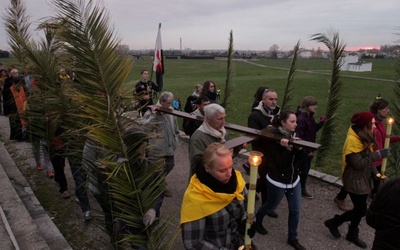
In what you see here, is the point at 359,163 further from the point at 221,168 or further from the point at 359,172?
the point at 221,168

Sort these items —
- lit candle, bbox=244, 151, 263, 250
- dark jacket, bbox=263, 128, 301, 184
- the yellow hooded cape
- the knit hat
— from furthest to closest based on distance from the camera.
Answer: the knit hat → dark jacket, bbox=263, 128, 301, 184 → the yellow hooded cape → lit candle, bbox=244, 151, 263, 250

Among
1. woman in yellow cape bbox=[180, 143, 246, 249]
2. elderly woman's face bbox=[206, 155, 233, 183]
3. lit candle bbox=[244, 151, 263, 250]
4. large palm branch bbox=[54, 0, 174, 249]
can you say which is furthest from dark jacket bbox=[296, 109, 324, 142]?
large palm branch bbox=[54, 0, 174, 249]

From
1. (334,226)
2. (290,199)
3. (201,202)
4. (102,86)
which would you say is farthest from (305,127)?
(102,86)

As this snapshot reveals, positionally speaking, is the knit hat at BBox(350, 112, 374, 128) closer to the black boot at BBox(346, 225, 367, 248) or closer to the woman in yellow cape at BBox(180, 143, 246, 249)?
the black boot at BBox(346, 225, 367, 248)

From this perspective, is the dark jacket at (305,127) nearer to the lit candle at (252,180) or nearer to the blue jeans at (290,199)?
the blue jeans at (290,199)

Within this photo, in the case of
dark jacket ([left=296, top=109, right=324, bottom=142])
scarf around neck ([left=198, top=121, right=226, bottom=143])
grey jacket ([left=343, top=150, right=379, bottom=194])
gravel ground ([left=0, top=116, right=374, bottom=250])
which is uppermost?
scarf around neck ([left=198, top=121, right=226, bottom=143])

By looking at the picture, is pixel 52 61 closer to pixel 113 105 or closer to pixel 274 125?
pixel 113 105

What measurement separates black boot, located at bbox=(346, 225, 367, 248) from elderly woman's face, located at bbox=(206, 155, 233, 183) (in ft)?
9.48

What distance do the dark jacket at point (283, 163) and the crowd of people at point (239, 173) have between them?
0.01 meters

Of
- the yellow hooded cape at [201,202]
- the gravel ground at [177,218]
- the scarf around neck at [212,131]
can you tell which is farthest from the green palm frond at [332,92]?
the yellow hooded cape at [201,202]

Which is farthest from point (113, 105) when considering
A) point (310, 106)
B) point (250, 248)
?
point (310, 106)

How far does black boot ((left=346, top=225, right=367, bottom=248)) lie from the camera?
171 inches

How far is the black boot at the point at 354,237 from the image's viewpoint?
433 cm

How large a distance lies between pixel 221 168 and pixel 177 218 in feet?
9.38
